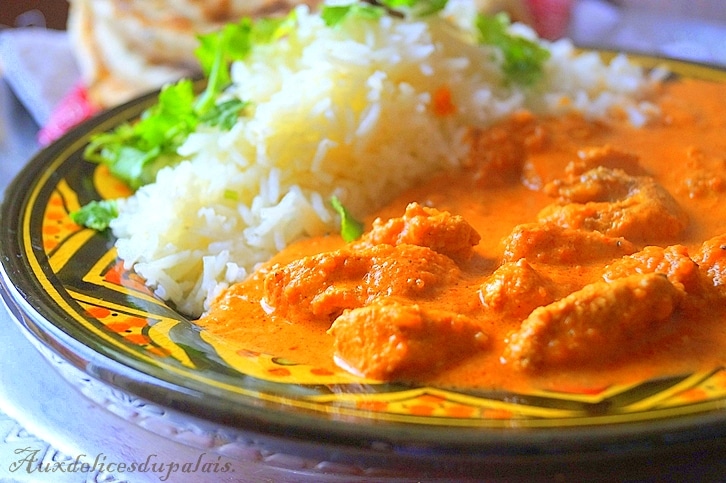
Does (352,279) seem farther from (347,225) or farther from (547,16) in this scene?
(547,16)

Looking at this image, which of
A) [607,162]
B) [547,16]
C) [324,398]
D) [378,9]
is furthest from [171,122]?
[547,16]

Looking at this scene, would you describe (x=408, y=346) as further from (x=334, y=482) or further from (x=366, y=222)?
(x=366, y=222)

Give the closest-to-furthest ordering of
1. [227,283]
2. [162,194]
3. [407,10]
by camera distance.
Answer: [227,283]
[162,194]
[407,10]

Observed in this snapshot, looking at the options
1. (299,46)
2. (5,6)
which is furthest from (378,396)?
(5,6)

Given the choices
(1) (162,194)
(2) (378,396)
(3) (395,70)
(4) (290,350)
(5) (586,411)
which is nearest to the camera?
(5) (586,411)

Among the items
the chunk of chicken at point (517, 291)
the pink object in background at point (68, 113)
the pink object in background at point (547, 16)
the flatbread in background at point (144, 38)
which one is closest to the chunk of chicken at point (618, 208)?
the chunk of chicken at point (517, 291)

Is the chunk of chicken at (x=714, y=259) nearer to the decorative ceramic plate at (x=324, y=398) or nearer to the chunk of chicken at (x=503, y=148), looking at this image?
the decorative ceramic plate at (x=324, y=398)
